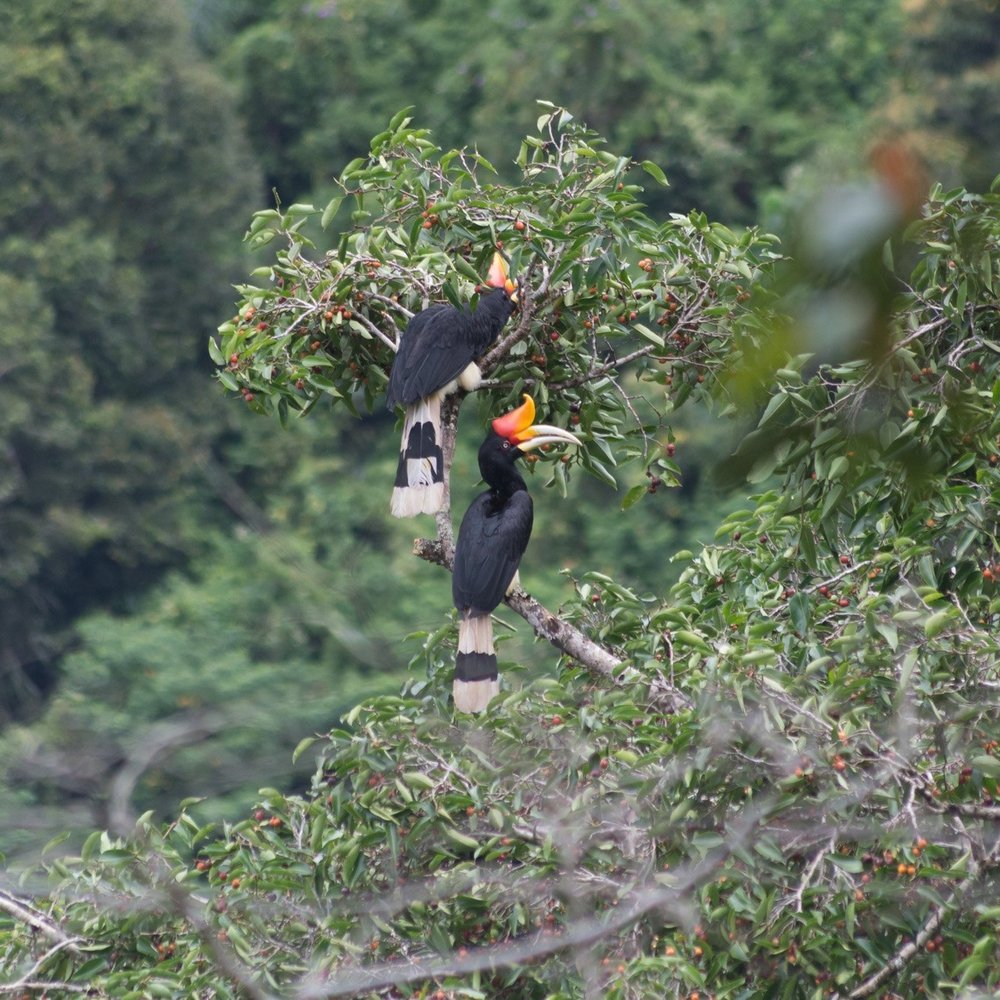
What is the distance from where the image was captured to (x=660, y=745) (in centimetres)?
273

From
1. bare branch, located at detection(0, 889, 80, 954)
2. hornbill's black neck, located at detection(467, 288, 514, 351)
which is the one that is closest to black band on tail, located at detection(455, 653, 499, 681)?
hornbill's black neck, located at detection(467, 288, 514, 351)

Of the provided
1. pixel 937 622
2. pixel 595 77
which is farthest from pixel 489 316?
pixel 595 77

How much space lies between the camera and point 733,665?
2621mm

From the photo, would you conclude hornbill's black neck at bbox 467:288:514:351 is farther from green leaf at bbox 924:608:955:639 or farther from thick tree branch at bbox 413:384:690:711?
green leaf at bbox 924:608:955:639

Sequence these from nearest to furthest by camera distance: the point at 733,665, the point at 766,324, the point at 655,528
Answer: the point at 766,324 → the point at 733,665 → the point at 655,528

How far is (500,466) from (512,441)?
21 cm

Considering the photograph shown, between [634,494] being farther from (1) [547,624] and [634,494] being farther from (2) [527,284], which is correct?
(2) [527,284]

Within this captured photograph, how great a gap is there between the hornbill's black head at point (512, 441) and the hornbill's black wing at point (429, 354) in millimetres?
165

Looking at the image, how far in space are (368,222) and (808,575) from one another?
1.23 meters

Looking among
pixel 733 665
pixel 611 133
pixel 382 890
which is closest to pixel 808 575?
pixel 733 665

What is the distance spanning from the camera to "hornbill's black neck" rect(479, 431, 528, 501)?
3787mm

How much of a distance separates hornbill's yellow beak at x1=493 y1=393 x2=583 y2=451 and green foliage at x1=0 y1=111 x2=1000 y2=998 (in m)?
0.08

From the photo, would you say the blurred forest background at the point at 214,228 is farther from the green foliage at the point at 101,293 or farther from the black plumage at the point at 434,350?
the black plumage at the point at 434,350

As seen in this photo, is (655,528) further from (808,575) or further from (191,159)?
(808,575)
